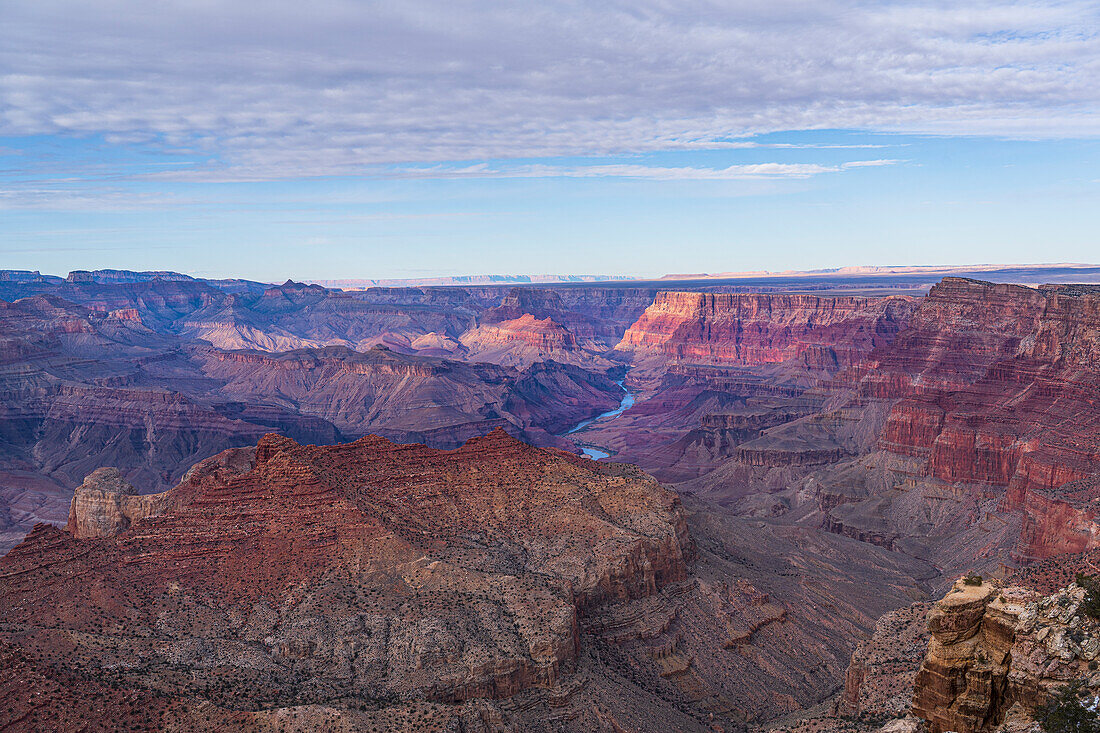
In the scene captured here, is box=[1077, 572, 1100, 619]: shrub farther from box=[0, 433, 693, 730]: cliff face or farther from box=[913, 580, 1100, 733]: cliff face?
box=[0, 433, 693, 730]: cliff face

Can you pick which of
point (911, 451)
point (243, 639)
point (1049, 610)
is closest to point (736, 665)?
point (243, 639)

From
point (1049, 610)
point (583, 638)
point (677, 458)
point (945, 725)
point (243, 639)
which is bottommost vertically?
point (677, 458)

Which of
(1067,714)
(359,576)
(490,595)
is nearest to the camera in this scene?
(1067,714)

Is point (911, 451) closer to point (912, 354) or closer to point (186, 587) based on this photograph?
point (912, 354)

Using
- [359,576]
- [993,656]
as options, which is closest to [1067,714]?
[993,656]

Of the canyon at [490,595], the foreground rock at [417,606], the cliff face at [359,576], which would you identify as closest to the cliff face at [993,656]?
the canyon at [490,595]

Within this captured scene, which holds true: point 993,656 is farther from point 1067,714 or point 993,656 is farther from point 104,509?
point 104,509
